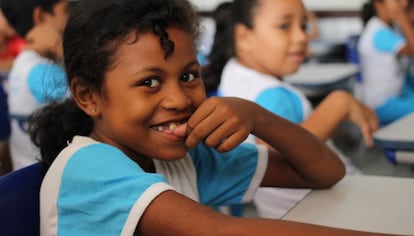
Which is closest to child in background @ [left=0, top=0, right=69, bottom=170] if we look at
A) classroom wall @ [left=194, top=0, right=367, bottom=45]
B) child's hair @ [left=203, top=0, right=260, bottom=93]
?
child's hair @ [left=203, top=0, right=260, bottom=93]

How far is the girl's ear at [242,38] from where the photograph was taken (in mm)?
1845

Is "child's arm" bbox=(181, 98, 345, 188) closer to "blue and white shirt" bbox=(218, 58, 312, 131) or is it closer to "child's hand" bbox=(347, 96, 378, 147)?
"child's hand" bbox=(347, 96, 378, 147)

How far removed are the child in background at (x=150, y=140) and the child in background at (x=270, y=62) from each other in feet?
1.39

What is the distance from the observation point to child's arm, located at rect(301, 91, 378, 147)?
54.9 inches

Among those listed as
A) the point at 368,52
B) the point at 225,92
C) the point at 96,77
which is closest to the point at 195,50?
the point at 96,77

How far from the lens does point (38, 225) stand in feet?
3.20

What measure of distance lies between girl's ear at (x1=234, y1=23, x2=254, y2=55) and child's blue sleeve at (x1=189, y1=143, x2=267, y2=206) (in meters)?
0.75

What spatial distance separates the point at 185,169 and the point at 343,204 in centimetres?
31

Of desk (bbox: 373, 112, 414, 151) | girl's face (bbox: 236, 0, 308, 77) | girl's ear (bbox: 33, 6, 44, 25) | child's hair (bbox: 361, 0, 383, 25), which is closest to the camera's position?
desk (bbox: 373, 112, 414, 151)

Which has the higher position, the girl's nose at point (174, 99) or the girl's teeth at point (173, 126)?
the girl's nose at point (174, 99)

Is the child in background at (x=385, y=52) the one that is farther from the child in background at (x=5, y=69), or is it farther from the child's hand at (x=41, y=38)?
the child in background at (x=5, y=69)

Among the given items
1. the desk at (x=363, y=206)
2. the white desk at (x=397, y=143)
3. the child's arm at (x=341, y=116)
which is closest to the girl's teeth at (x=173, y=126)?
the desk at (x=363, y=206)

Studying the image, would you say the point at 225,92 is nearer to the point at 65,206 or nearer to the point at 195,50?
the point at 195,50

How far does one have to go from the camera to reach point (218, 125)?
973mm
